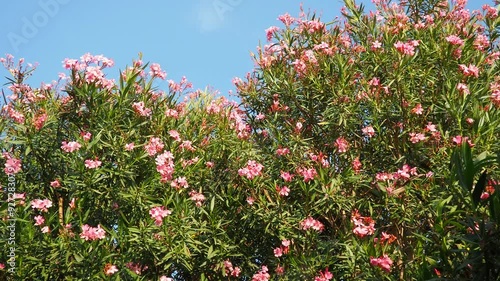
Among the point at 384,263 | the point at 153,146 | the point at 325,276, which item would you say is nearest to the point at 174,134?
the point at 153,146

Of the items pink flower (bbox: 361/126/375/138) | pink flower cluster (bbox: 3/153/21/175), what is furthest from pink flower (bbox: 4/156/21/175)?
pink flower (bbox: 361/126/375/138)

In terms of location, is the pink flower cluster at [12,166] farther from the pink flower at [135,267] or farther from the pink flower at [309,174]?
the pink flower at [309,174]

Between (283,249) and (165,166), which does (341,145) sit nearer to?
(283,249)

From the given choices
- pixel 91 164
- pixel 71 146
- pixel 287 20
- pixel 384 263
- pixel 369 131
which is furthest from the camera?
pixel 287 20

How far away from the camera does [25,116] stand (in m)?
7.27

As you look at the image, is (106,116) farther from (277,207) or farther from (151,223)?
(277,207)

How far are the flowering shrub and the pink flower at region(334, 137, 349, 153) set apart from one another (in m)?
0.02

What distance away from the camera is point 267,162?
7.58 metres

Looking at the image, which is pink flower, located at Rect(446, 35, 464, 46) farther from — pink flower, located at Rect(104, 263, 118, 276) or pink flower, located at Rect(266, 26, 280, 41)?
pink flower, located at Rect(104, 263, 118, 276)

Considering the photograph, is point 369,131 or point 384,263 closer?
point 384,263

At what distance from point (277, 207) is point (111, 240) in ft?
6.15

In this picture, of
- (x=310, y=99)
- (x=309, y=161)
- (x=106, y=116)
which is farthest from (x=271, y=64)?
(x=106, y=116)

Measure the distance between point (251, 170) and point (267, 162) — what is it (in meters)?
0.53

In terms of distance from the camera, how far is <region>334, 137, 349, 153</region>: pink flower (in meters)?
7.27
